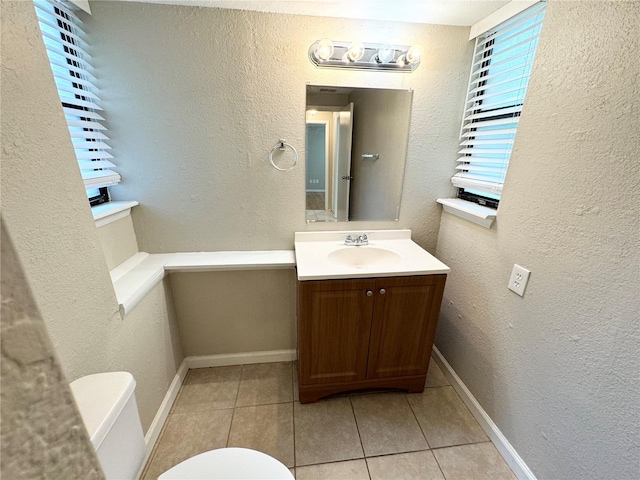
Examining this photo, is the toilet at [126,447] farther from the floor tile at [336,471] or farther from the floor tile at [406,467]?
the floor tile at [406,467]

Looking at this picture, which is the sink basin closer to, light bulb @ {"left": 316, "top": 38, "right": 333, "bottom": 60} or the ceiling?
light bulb @ {"left": 316, "top": 38, "right": 333, "bottom": 60}

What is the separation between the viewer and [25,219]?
70 centimetres

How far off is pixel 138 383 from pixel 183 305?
1.63 ft

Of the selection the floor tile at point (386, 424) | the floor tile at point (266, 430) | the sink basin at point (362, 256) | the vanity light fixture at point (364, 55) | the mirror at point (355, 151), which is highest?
the vanity light fixture at point (364, 55)

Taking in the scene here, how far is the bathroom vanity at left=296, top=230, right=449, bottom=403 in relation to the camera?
1293 millimetres

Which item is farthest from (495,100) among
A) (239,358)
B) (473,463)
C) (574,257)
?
(239,358)

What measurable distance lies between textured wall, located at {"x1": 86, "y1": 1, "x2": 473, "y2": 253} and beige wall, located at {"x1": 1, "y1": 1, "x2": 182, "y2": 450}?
1.95ft

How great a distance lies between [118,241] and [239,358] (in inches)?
40.2

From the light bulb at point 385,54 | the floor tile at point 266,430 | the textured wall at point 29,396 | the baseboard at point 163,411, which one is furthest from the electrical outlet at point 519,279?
the baseboard at point 163,411

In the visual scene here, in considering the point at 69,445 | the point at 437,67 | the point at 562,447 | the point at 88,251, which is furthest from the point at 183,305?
the point at 437,67

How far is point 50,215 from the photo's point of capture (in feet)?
2.54

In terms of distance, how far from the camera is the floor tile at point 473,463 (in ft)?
3.97

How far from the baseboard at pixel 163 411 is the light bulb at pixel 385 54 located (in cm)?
211

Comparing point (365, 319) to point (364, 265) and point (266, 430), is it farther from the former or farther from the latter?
point (266, 430)
